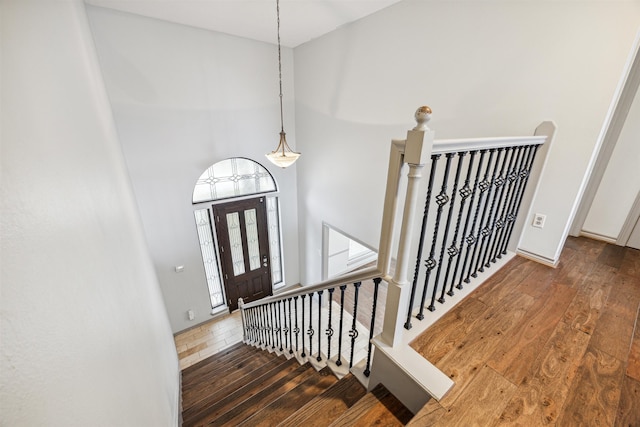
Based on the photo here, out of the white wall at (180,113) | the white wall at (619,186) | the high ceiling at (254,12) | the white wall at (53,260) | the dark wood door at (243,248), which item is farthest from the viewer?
the dark wood door at (243,248)

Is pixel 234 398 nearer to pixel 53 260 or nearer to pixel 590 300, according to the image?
pixel 53 260

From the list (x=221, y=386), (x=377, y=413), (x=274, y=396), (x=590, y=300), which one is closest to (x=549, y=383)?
(x=377, y=413)

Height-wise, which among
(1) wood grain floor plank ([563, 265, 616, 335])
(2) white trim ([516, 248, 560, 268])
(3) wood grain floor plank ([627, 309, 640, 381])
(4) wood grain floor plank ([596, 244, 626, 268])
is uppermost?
(2) white trim ([516, 248, 560, 268])

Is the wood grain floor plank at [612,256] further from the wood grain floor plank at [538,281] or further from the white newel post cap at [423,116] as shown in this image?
the white newel post cap at [423,116]

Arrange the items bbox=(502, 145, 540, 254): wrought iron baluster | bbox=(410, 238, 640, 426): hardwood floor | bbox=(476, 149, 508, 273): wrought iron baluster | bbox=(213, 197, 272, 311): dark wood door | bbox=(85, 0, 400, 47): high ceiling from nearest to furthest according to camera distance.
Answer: bbox=(410, 238, 640, 426): hardwood floor
bbox=(476, 149, 508, 273): wrought iron baluster
bbox=(502, 145, 540, 254): wrought iron baluster
bbox=(85, 0, 400, 47): high ceiling
bbox=(213, 197, 272, 311): dark wood door

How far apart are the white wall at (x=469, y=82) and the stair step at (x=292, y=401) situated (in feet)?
6.87

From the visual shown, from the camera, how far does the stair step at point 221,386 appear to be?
252 centimetres

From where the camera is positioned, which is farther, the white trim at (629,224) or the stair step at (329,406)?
the white trim at (629,224)

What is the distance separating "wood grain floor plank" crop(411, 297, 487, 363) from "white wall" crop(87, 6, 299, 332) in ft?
12.5

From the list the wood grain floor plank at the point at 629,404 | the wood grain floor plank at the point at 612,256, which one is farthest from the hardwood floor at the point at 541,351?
the wood grain floor plank at the point at 612,256

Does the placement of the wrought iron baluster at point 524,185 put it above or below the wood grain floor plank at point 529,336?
above

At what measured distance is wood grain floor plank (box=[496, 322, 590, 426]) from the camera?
1.05 meters

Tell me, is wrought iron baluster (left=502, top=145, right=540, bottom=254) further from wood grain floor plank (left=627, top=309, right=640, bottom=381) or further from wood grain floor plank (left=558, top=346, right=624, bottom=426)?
wood grain floor plank (left=558, top=346, right=624, bottom=426)

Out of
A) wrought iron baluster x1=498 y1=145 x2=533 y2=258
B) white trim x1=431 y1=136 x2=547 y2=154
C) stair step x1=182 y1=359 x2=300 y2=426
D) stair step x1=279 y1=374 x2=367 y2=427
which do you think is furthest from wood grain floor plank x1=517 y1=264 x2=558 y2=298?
stair step x1=182 y1=359 x2=300 y2=426
